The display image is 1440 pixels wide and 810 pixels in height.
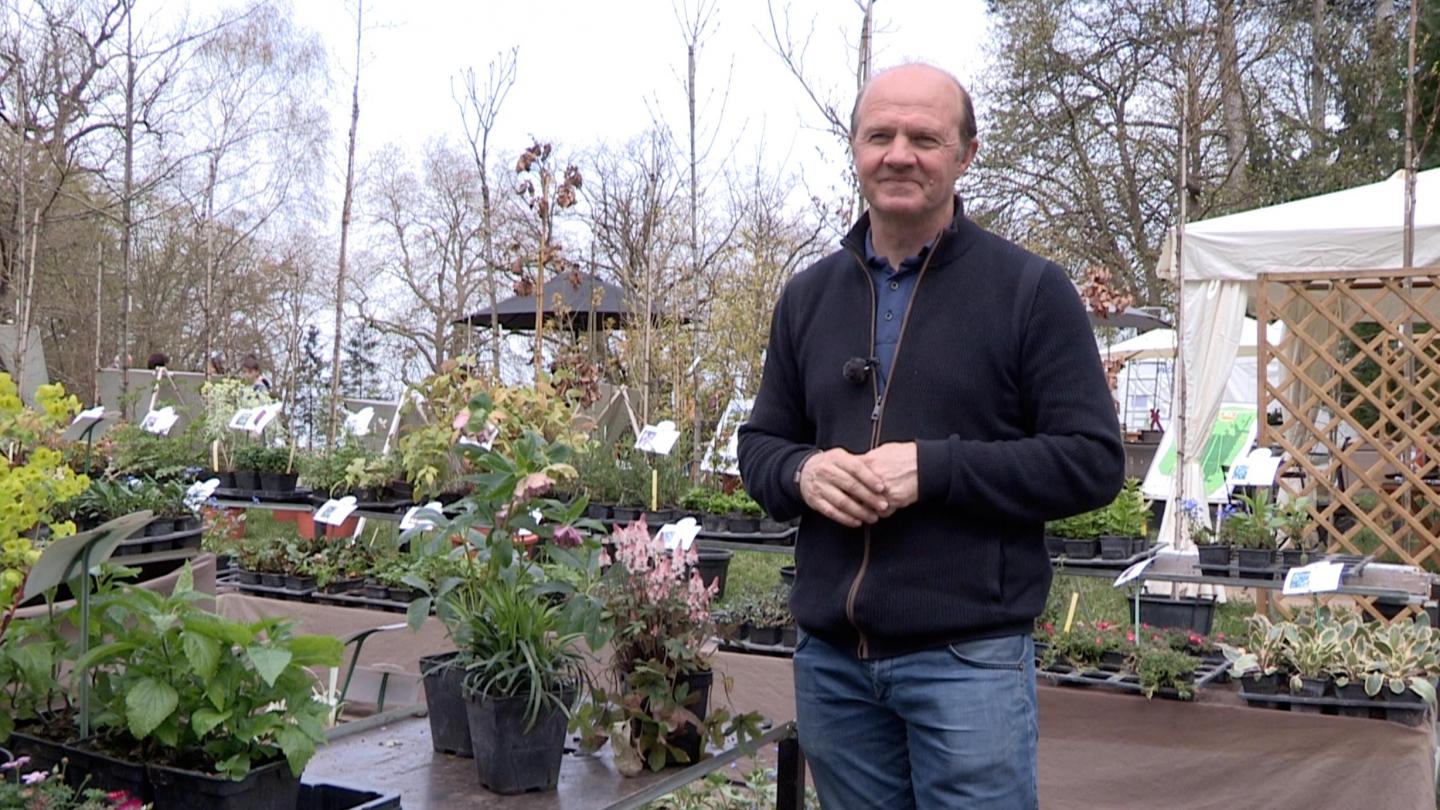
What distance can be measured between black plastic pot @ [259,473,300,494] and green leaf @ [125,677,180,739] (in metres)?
4.48

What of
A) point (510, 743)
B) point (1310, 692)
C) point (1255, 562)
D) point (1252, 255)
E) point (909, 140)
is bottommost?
point (1310, 692)

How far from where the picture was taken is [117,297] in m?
13.6

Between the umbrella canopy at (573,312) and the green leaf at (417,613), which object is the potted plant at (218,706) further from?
the umbrella canopy at (573,312)

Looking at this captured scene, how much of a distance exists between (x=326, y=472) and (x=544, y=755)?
3950mm

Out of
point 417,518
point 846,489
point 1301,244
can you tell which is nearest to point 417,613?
point 417,518

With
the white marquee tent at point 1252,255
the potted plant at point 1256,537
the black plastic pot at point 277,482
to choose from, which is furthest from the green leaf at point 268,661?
the white marquee tent at point 1252,255

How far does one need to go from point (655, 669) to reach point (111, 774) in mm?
767

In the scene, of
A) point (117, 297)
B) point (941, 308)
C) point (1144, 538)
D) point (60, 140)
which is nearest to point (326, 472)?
point (1144, 538)

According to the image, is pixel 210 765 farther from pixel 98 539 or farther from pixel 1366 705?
pixel 1366 705

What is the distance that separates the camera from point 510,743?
5.57 feet

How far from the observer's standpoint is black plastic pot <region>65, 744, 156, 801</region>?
142 cm

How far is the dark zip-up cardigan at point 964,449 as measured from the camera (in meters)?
1.49

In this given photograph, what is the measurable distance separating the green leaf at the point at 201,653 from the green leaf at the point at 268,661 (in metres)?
0.04

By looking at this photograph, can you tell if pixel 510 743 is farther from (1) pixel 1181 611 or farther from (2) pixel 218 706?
(1) pixel 1181 611
